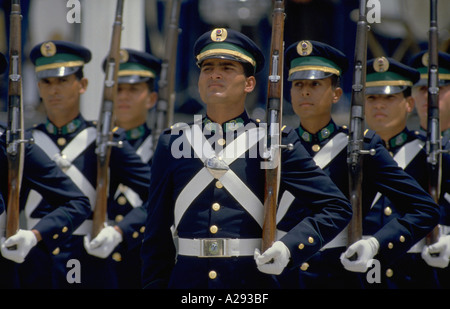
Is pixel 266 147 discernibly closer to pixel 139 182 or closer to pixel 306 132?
pixel 306 132

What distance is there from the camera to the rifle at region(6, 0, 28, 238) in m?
6.69

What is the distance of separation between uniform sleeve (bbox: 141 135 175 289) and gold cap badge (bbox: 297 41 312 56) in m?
1.59

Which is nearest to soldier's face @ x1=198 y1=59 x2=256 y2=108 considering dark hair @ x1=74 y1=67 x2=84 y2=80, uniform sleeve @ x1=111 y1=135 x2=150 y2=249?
uniform sleeve @ x1=111 y1=135 x2=150 y2=249

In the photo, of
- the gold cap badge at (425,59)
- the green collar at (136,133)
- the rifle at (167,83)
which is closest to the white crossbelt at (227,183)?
the gold cap badge at (425,59)

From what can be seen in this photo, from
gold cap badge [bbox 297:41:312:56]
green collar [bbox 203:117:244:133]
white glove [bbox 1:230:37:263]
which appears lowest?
white glove [bbox 1:230:37:263]

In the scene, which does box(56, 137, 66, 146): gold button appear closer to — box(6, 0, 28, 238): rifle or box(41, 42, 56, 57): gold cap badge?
box(41, 42, 56, 57): gold cap badge

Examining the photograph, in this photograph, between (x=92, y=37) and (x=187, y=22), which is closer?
(x=92, y=37)

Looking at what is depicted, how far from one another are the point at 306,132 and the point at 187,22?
6832 millimetres

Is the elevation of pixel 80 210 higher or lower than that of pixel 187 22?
lower

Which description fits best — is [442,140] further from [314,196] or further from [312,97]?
[314,196]

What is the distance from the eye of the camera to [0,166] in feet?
22.5

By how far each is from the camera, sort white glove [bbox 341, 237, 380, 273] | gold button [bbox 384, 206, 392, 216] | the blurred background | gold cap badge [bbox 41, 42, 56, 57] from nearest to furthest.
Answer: white glove [bbox 341, 237, 380, 273]
gold button [bbox 384, 206, 392, 216]
gold cap badge [bbox 41, 42, 56, 57]
the blurred background

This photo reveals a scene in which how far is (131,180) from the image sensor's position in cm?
788

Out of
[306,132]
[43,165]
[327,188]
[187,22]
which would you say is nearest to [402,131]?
[306,132]
